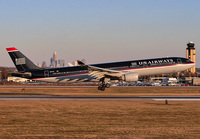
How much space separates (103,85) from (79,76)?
15.0 ft

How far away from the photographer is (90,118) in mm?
22344

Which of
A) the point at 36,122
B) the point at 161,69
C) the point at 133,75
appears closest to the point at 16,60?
the point at 133,75

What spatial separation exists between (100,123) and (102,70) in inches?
1085

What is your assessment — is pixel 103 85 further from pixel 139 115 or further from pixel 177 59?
pixel 139 115

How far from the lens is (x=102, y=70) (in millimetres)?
47531

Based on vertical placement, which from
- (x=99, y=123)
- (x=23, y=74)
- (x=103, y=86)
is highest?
(x=23, y=74)

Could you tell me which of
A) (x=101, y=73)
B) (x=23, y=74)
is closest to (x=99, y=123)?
(x=101, y=73)

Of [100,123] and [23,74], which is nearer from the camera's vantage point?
[100,123]

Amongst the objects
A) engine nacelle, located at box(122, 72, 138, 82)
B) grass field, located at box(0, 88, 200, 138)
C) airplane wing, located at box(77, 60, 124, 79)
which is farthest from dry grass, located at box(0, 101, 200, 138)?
airplane wing, located at box(77, 60, 124, 79)

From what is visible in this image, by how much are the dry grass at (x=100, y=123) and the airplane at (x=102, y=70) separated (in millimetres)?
21245

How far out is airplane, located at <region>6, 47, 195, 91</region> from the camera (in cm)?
4825

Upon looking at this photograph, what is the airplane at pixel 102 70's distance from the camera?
48.2 metres

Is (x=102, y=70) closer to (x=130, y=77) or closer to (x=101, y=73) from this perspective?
(x=101, y=73)

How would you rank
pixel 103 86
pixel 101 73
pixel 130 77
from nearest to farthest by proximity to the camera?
pixel 130 77 → pixel 103 86 → pixel 101 73
